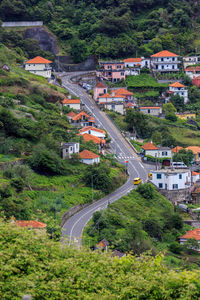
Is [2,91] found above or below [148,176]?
above

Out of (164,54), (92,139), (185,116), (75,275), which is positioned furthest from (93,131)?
(75,275)

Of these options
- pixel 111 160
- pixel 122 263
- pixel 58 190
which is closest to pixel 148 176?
pixel 111 160

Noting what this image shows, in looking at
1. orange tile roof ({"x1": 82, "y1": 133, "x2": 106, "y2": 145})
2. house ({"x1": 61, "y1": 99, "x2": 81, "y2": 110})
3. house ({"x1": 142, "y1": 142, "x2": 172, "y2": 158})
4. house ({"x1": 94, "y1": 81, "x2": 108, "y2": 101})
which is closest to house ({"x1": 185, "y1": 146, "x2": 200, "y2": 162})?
house ({"x1": 142, "y1": 142, "x2": 172, "y2": 158})

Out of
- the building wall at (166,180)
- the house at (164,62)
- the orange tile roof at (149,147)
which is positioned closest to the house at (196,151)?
the orange tile roof at (149,147)

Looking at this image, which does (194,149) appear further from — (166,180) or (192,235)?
(192,235)

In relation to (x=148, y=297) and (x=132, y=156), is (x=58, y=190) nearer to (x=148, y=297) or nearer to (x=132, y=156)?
(x=132, y=156)

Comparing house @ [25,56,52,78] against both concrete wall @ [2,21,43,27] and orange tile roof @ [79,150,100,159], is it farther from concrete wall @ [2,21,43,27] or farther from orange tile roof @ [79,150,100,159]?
orange tile roof @ [79,150,100,159]
